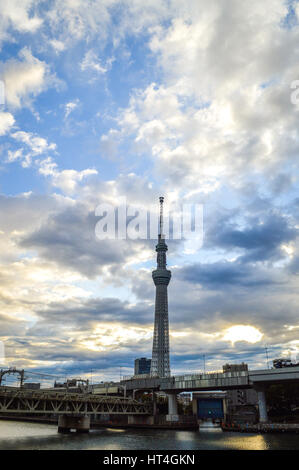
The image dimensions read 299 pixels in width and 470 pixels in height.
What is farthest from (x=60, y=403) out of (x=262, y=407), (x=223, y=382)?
(x=262, y=407)

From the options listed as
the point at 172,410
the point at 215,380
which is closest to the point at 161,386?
the point at 172,410

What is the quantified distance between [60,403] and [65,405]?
13.9m

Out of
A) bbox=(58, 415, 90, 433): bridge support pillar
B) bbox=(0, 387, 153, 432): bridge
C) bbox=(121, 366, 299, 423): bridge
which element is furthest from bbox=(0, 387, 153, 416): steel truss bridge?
bbox=(121, 366, 299, 423): bridge

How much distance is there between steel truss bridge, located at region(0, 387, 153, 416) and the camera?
258ft

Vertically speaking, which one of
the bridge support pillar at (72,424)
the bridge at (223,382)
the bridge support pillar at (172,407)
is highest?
the bridge at (223,382)

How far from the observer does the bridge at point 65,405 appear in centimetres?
7925

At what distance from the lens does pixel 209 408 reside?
520 ft

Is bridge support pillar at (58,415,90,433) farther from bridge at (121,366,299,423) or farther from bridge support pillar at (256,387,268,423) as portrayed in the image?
bridge support pillar at (256,387,268,423)

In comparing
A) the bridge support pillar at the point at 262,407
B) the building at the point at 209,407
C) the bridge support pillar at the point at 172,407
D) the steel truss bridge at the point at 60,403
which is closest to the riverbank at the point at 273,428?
the bridge support pillar at the point at 262,407

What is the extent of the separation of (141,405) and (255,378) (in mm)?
43911

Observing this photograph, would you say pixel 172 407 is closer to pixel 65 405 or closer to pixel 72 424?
pixel 65 405

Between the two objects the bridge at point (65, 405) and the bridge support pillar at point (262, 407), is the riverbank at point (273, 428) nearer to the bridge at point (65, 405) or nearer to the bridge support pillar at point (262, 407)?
the bridge support pillar at point (262, 407)

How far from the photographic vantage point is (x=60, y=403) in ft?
297
